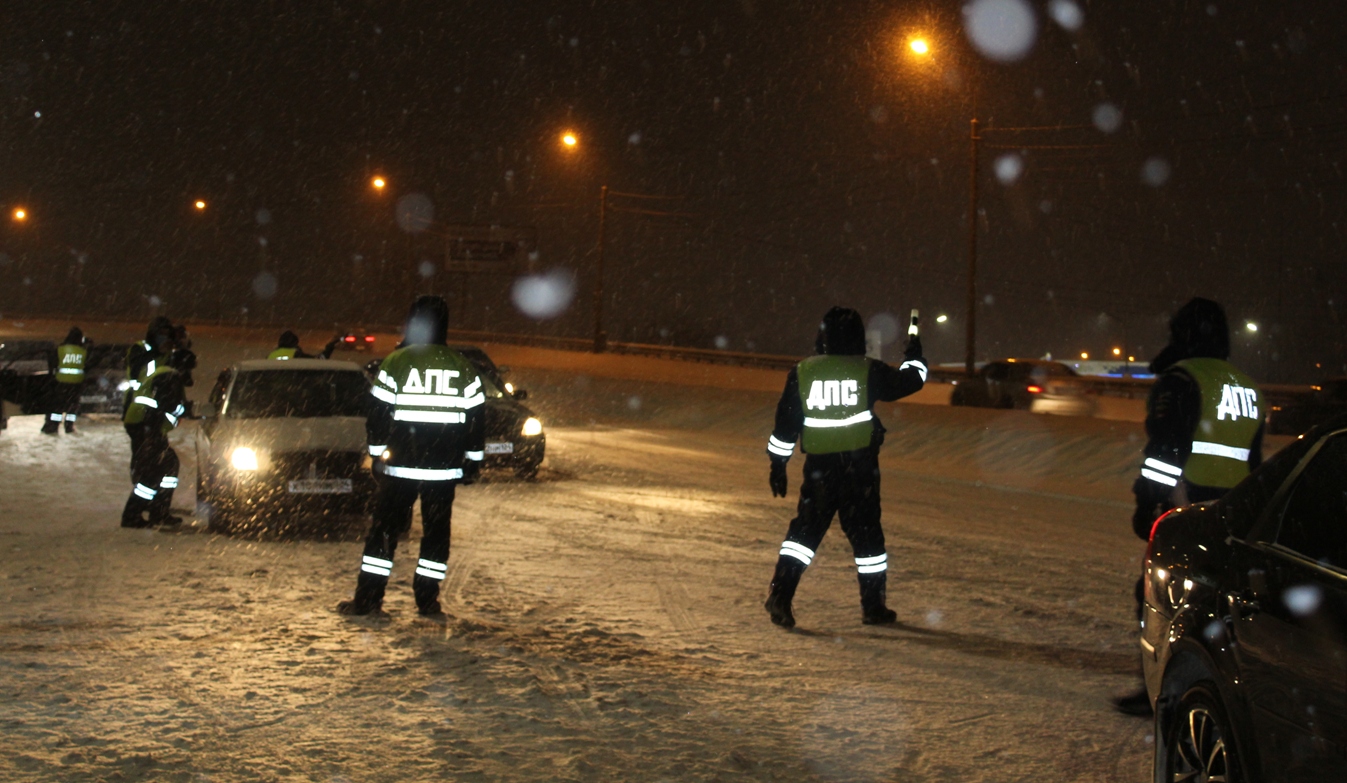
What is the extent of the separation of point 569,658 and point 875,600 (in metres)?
1.93

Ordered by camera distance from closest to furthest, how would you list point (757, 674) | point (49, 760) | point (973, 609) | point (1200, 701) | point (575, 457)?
1. point (1200, 701)
2. point (49, 760)
3. point (757, 674)
4. point (973, 609)
5. point (575, 457)

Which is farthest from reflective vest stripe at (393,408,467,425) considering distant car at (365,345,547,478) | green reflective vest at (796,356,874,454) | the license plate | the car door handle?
distant car at (365,345,547,478)

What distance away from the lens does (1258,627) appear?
3.51m

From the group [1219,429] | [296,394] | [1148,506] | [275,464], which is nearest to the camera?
[1219,429]

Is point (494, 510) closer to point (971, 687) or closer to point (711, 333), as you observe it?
point (971, 687)

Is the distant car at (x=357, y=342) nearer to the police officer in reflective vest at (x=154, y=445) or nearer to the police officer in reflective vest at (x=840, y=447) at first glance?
the police officer in reflective vest at (x=154, y=445)

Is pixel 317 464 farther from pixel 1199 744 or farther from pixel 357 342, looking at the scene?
pixel 357 342

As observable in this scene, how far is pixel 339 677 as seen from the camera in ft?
20.3

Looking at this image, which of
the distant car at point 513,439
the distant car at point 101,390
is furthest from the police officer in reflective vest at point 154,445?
the distant car at point 101,390

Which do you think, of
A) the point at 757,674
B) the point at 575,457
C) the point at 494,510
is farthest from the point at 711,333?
the point at 757,674

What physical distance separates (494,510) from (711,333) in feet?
244

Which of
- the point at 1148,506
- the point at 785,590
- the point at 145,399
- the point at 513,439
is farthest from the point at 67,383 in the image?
the point at 1148,506

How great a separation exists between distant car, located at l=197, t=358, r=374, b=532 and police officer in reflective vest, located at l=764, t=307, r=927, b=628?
4.98 metres

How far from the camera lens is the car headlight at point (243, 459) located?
11117 mm
